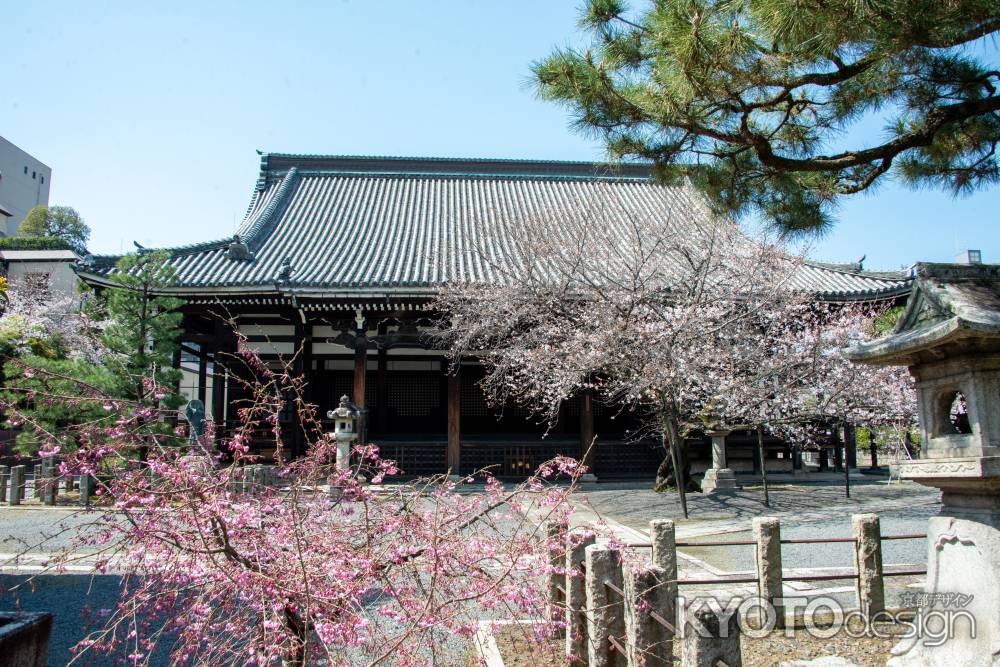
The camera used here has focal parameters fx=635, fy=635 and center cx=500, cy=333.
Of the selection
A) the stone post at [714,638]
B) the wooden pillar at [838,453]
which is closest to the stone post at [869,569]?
the stone post at [714,638]

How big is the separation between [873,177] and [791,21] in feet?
7.89

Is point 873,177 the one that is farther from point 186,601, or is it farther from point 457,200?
point 457,200

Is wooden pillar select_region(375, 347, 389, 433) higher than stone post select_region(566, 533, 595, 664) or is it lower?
higher

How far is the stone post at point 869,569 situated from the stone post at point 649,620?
2826mm

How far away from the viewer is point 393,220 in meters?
18.0

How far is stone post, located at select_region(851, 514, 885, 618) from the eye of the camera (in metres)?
4.84

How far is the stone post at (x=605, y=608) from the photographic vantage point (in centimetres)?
333

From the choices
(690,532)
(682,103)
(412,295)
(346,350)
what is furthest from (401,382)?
(682,103)

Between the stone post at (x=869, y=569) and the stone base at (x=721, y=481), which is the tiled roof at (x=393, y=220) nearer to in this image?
the stone base at (x=721, y=481)

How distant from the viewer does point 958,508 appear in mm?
3969

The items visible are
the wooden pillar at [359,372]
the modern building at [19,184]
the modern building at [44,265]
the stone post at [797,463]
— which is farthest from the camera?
the modern building at [19,184]

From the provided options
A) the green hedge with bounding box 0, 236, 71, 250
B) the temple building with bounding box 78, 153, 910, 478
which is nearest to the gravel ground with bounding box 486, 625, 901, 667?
the temple building with bounding box 78, 153, 910, 478

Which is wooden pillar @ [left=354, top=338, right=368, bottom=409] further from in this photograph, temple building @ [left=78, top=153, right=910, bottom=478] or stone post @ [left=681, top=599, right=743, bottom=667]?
stone post @ [left=681, top=599, right=743, bottom=667]

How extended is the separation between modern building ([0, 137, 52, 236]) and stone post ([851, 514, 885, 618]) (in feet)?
143
